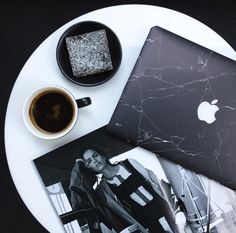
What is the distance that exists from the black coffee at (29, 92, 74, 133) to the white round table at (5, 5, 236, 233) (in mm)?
24

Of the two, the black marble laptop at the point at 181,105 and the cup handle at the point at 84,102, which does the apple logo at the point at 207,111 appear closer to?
the black marble laptop at the point at 181,105

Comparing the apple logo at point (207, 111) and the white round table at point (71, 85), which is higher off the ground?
the white round table at point (71, 85)

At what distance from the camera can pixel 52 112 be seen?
956 mm

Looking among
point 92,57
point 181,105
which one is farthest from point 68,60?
point 181,105

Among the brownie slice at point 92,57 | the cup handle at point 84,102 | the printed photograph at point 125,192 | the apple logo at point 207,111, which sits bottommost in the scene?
the printed photograph at point 125,192

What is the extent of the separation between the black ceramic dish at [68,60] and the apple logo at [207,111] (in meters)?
0.18

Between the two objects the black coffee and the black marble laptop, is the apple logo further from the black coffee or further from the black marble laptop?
the black coffee

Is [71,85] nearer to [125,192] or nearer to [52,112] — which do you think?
[52,112]

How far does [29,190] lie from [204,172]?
343 mm

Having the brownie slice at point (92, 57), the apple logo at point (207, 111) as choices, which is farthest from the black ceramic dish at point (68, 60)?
the apple logo at point (207, 111)

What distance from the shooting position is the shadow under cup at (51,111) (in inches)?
36.3

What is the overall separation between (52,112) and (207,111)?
0.30m

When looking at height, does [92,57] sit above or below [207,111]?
above

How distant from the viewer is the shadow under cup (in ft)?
3.02
